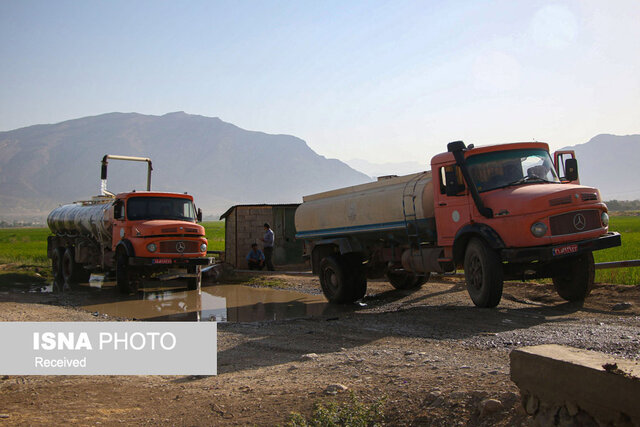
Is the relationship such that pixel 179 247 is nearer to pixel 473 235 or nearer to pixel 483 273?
pixel 473 235

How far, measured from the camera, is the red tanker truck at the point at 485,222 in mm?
9367

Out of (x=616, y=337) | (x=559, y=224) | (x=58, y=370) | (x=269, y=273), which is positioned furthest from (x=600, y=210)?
(x=269, y=273)

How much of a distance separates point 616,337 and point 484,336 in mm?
1616

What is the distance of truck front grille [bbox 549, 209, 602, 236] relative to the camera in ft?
30.6

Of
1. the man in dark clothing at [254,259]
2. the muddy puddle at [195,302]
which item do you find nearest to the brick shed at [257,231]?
the man in dark clothing at [254,259]

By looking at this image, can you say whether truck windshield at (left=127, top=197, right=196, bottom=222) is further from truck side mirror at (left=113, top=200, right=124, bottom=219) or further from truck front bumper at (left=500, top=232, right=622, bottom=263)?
truck front bumper at (left=500, top=232, right=622, bottom=263)

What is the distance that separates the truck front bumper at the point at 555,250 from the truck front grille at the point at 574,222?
205mm

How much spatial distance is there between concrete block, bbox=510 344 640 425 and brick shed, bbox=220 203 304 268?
18.5 metres

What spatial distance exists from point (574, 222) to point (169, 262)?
10.5 metres

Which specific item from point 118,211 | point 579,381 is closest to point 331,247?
point 118,211

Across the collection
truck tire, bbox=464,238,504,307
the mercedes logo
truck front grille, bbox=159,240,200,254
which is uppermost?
the mercedes logo

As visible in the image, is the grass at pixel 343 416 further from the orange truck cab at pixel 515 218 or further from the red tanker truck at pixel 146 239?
the red tanker truck at pixel 146 239

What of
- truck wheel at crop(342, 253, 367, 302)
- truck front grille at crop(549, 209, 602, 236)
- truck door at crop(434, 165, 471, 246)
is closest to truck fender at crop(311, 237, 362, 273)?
truck wheel at crop(342, 253, 367, 302)

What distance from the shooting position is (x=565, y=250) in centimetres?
926
